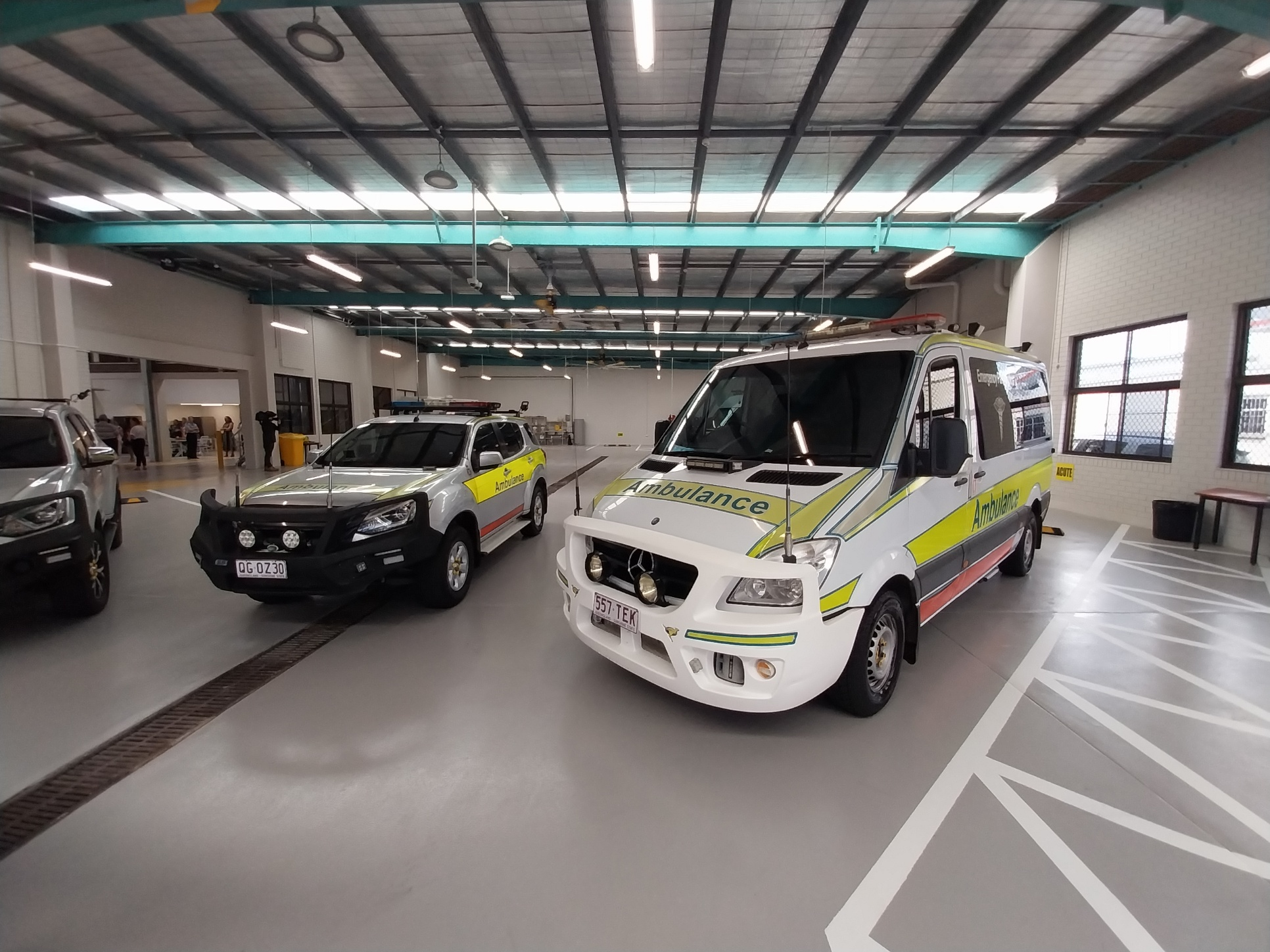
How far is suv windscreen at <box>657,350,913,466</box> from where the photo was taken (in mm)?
2900

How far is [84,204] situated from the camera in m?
9.15

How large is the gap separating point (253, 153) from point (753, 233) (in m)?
7.74

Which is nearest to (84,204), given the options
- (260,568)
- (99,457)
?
(99,457)

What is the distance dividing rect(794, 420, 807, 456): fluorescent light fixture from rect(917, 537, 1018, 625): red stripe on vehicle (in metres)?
1.08

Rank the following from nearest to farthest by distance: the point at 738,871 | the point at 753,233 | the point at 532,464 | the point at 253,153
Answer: the point at 738,871
the point at 532,464
the point at 253,153
the point at 753,233

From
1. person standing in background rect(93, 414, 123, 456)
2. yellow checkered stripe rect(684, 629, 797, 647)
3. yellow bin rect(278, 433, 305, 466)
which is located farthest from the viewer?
yellow bin rect(278, 433, 305, 466)

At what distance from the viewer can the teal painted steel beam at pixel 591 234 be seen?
9.22m

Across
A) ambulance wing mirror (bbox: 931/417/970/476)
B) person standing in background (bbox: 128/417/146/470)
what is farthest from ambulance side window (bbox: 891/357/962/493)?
person standing in background (bbox: 128/417/146/470)

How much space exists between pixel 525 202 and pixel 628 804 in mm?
8985

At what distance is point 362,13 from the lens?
15.3ft

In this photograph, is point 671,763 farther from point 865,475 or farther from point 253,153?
point 253,153

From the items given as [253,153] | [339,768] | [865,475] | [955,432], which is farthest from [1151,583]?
[253,153]

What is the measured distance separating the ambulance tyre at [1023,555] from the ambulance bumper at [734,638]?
144 inches

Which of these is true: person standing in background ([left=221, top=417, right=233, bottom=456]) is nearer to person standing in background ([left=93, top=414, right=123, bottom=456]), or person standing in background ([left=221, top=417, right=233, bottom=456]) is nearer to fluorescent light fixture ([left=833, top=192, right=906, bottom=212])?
person standing in background ([left=93, top=414, right=123, bottom=456])
